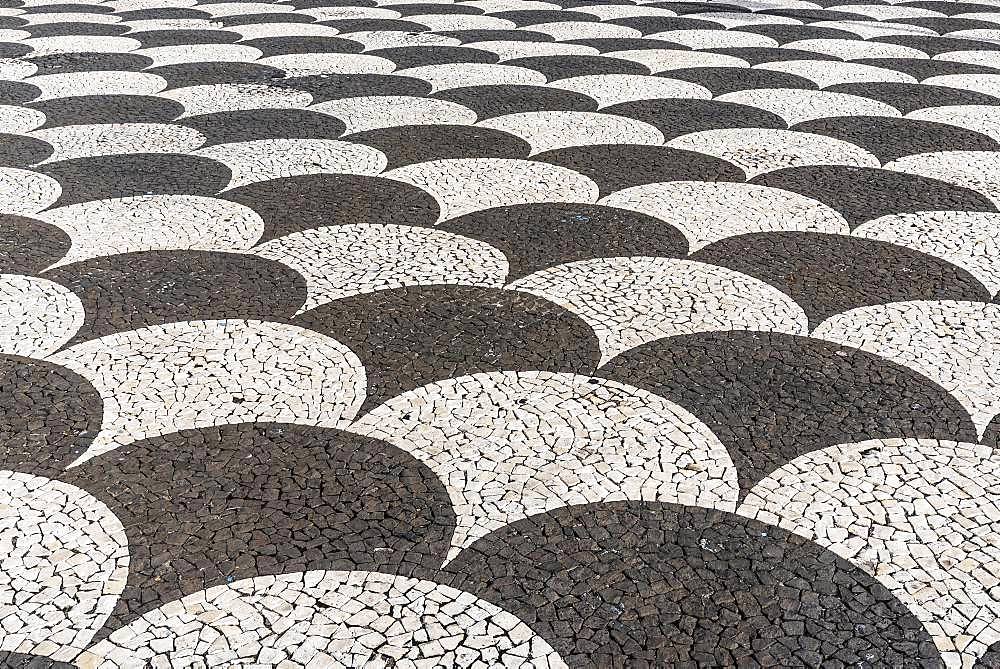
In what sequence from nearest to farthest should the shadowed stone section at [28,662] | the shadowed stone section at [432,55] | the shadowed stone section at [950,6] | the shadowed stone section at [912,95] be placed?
the shadowed stone section at [28,662] < the shadowed stone section at [912,95] < the shadowed stone section at [432,55] < the shadowed stone section at [950,6]

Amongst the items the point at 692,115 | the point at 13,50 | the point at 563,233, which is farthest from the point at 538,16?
the point at 563,233

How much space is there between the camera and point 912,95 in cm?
506

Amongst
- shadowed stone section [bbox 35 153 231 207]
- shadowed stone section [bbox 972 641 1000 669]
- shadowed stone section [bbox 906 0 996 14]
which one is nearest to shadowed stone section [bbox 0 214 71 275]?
shadowed stone section [bbox 35 153 231 207]

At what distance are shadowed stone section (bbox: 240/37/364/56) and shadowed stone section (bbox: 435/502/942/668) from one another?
4864mm

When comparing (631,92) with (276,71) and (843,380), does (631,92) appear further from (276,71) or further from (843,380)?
(843,380)

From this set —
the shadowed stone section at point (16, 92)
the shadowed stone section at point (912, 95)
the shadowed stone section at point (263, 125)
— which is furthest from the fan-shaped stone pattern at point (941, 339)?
the shadowed stone section at point (16, 92)

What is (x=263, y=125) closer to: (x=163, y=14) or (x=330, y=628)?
(x=330, y=628)

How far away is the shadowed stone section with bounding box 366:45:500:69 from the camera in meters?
5.84

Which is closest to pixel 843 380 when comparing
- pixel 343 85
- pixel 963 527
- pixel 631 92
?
pixel 963 527

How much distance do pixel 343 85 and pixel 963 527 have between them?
162 inches

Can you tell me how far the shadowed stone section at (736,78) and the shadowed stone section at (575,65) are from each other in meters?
0.26

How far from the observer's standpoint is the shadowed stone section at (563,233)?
3.06m

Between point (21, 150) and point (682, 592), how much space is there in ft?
11.3

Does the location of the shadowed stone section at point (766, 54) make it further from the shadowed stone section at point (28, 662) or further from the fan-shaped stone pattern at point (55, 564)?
the shadowed stone section at point (28, 662)
